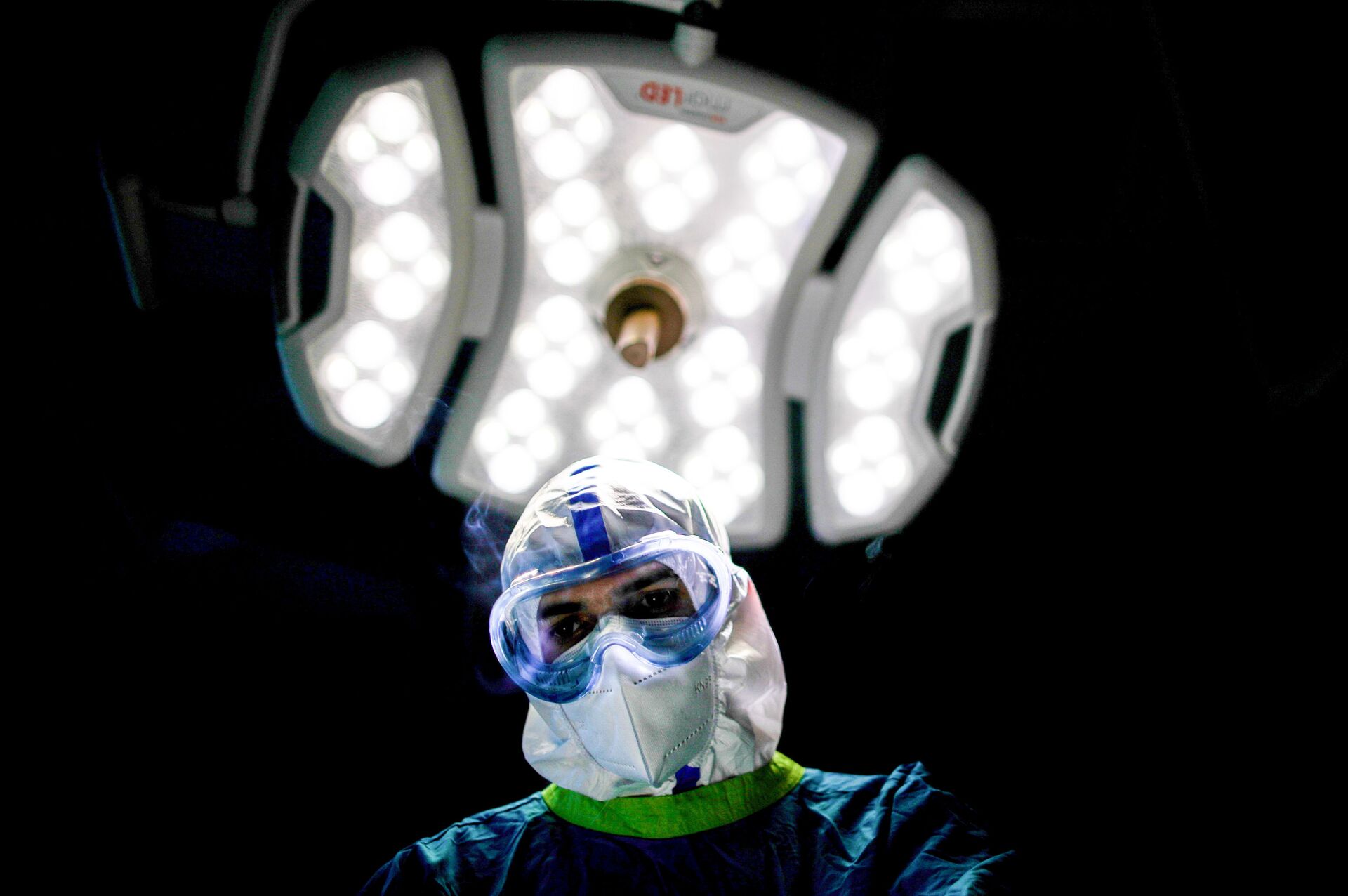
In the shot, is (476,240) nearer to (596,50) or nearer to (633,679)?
(596,50)

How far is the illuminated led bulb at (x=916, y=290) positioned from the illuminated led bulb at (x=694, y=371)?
0.26 meters

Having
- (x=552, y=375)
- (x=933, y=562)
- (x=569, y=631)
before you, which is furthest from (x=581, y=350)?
(x=933, y=562)

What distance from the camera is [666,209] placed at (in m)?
0.98

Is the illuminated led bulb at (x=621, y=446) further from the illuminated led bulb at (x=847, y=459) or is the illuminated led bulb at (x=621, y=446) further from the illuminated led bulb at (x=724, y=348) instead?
the illuminated led bulb at (x=847, y=459)

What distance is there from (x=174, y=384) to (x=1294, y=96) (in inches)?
94.5

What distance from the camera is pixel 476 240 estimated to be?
3.03 feet

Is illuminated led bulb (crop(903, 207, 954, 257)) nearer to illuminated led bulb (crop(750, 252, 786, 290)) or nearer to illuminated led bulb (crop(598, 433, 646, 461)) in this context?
illuminated led bulb (crop(750, 252, 786, 290))

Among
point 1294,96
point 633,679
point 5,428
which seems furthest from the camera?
point 5,428

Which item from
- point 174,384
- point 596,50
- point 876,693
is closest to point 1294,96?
point 596,50

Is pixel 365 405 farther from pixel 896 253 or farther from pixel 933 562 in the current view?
pixel 933 562

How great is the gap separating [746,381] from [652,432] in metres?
0.15

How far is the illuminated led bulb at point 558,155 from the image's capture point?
93 centimetres

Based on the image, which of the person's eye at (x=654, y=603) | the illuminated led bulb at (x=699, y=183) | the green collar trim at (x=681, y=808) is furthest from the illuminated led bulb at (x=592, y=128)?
the green collar trim at (x=681, y=808)

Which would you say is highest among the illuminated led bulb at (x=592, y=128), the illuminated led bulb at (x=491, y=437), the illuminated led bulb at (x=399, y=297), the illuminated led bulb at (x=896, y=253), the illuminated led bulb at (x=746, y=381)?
the illuminated led bulb at (x=592, y=128)
